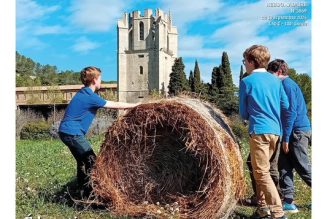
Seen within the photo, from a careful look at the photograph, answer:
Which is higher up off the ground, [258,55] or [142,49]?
[142,49]

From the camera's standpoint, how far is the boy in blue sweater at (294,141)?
4.43 meters

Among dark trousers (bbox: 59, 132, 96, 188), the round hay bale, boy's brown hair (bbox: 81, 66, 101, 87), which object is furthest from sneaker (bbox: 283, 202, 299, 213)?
boy's brown hair (bbox: 81, 66, 101, 87)

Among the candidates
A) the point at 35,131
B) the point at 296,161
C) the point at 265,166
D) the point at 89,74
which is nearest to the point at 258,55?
the point at 265,166

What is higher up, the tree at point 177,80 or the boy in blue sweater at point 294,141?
the tree at point 177,80

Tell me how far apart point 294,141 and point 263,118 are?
78 centimetres

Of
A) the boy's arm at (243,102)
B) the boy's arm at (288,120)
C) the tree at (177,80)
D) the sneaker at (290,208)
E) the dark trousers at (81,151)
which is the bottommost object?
the sneaker at (290,208)

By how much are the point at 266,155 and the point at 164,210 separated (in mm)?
1080

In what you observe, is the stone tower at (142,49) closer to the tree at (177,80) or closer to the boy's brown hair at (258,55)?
the tree at (177,80)

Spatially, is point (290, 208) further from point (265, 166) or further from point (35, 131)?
point (35, 131)

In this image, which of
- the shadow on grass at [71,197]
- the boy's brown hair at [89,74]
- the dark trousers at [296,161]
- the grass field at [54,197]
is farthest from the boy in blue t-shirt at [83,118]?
the dark trousers at [296,161]

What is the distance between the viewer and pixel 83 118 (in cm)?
454

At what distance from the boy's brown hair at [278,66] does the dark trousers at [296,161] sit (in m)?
0.62

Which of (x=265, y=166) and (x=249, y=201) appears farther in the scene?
(x=249, y=201)

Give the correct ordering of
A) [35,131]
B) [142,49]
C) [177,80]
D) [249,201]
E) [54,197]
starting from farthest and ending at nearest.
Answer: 1. [142,49]
2. [177,80]
3. [35,131]
4. [54,197]
5. [249,201]
